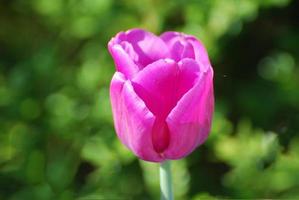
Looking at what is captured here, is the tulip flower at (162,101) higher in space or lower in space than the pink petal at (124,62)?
lower

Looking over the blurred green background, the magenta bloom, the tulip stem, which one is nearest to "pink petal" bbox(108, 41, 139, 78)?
the magenta bloom

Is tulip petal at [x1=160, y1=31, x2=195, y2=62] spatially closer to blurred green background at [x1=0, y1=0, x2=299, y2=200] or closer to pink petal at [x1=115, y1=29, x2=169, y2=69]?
pink petal at [x1=115, y1=29, x2=169, y2=69]

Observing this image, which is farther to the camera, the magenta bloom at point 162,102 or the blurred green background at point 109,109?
the blurred green background at point 109,109

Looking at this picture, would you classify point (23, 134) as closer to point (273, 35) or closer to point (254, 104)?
point (254, 104)

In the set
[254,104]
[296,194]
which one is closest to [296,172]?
[296,194]

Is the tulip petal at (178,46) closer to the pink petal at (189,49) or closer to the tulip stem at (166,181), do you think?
the pink petal at (189,49)

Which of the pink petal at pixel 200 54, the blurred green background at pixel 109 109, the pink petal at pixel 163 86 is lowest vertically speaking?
the blurred green background at pixel 109 109

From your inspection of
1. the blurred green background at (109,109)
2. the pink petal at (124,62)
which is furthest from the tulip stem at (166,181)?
the blurred green background at (109,109)

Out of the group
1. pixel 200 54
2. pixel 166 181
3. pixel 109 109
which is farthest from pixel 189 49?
pixel 109 109
